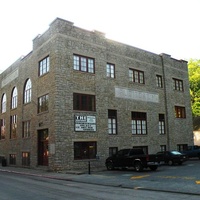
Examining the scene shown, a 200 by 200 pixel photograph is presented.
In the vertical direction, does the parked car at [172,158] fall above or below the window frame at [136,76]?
below

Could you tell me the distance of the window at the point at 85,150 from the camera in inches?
869

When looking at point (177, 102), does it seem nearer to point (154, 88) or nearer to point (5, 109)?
point (154, 88)

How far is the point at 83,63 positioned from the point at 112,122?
625 centimetres

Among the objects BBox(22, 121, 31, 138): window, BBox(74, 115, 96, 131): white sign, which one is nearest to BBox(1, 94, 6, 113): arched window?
BBox(22, 121, 31, 138): window

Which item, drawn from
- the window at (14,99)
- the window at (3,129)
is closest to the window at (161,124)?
the window at (14,99)

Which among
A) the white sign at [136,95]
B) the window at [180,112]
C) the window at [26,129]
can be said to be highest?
the white sign at [136,95]

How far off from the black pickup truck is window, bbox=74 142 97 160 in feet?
6.82

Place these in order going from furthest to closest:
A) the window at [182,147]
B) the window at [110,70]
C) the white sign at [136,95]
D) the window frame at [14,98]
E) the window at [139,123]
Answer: the window at [182,147], the window frame at [14,98], the window at [139,123], the white sign at [136,95], the window at [110,70]

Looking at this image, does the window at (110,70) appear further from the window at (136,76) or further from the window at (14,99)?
the window at (14,99)

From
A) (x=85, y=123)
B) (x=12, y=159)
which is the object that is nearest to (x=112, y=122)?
(x=85, y=123)

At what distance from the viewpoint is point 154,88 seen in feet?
100

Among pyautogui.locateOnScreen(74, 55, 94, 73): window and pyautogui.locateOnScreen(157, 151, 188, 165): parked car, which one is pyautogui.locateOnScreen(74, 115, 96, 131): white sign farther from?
pyautogui.locateOnScreen(157, 151, 188, 165): parked car

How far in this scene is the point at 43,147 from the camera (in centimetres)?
2367

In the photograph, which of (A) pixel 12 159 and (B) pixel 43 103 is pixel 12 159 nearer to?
(A) pixel 12 159
